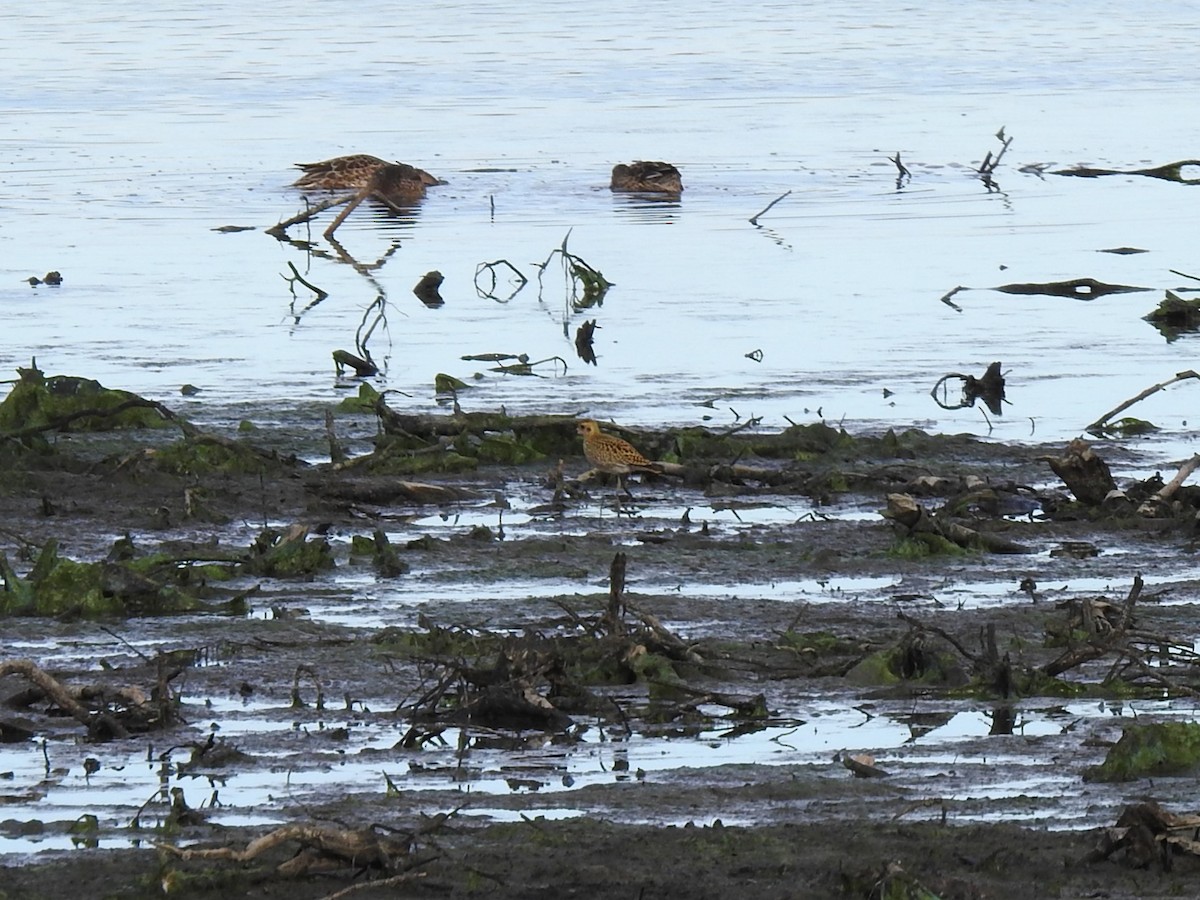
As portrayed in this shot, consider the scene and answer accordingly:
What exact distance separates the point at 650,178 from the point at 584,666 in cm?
1871

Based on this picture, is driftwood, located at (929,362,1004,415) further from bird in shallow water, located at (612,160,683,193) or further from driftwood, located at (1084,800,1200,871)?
bird in shallow water, located at (612,160,683,193)

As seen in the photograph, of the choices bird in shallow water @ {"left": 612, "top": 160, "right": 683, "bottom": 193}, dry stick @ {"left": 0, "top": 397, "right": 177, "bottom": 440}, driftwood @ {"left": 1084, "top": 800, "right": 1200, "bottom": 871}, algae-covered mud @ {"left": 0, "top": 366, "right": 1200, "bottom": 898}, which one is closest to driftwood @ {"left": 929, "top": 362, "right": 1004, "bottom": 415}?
algae-covered mud @ {"left": 0, "top": 366, "right": 1200, "bottom": 898}

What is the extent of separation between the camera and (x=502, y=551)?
10016 millimetres

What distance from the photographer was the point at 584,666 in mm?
7922

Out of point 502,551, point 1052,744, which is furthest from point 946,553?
point 1052,744

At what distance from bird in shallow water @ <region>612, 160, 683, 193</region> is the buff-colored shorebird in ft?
49.8

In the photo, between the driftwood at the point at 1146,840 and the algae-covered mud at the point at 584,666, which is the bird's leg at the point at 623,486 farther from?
the driftwood at the point at 1146,840

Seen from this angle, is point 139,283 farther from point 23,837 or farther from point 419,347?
point 23,837

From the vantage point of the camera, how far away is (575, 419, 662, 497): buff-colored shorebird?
36.8 ft

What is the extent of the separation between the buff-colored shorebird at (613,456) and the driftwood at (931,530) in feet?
5.13

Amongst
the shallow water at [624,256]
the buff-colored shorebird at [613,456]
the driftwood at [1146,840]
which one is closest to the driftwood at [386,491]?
the shallow water at [624,256]

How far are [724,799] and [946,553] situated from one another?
3.61 m

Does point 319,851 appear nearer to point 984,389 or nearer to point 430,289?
point 984,389

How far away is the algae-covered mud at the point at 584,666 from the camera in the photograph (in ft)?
19.5
